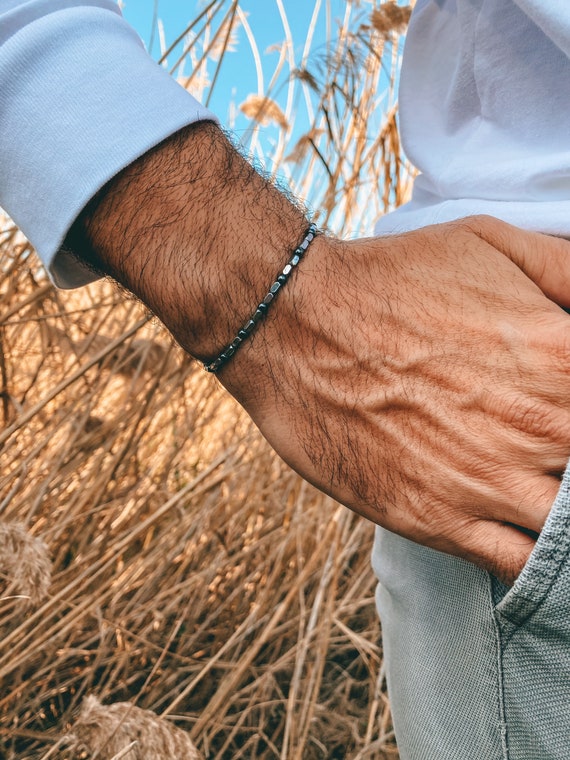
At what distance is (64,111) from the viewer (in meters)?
0.47

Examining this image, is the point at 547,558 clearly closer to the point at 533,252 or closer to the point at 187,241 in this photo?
the point at 533,252

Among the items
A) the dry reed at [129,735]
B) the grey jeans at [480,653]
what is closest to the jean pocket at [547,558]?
the grey jeans at [480,653]

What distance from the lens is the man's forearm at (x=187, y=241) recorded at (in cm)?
48

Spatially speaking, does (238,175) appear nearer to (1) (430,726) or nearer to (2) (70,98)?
(2) (70,98)

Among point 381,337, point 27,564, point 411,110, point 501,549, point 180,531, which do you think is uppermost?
point 411,110

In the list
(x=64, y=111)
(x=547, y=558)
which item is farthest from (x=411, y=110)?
(x=547, y=558)

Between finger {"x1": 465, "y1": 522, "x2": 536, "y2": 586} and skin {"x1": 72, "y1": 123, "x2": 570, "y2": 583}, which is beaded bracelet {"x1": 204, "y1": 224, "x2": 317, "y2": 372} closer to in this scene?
skin {"x1": 72, "y1": 123, "x2": 570, "y2": 583}

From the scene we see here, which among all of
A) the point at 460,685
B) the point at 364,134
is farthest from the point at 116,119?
the point at 364,134

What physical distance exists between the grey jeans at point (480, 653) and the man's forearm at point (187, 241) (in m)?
0.28

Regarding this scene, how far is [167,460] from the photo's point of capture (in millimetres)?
1611

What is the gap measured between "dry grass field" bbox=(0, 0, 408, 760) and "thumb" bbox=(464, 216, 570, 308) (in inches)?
29.2

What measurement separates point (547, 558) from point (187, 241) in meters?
0.35

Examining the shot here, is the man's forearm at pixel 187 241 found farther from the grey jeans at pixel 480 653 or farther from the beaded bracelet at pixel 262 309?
the grey jeans at pixel 480 653

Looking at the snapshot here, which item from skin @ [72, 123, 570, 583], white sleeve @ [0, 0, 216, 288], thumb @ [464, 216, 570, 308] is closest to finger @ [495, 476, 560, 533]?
skin @ [72, 123, 570, 583]
